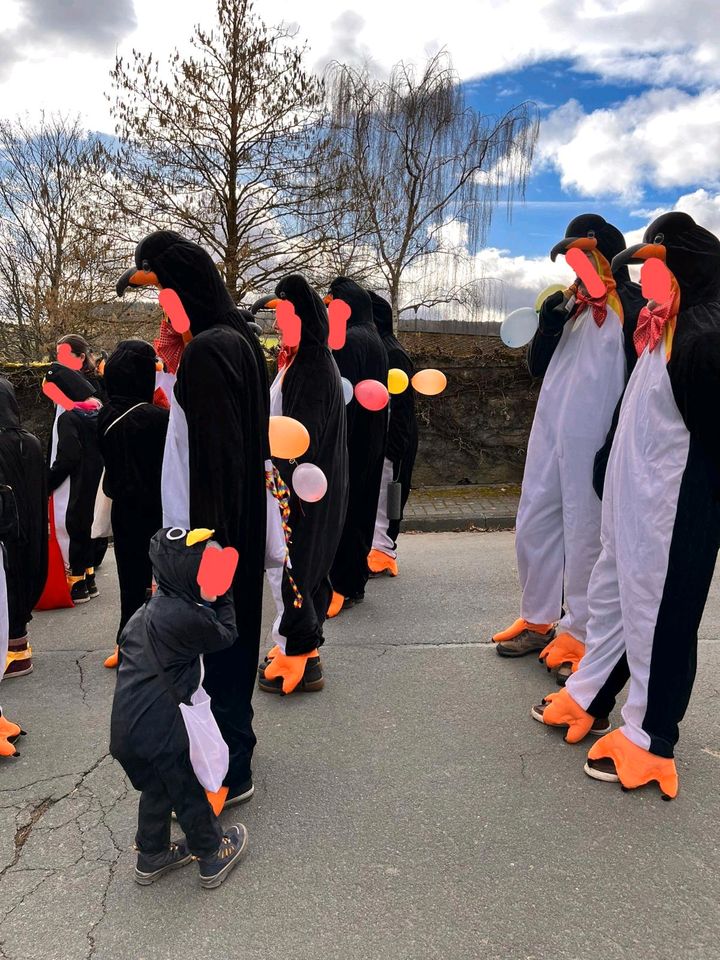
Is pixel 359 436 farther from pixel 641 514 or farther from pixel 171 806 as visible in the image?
pixel 171 806

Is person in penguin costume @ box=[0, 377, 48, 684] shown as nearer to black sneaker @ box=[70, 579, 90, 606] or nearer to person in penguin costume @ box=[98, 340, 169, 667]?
person in penguin costume @ box=[98, 340, 169, 667]

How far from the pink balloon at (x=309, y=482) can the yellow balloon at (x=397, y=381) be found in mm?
2023

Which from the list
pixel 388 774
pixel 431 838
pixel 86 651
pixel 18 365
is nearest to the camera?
pixel 431 838

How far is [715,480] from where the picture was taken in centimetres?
246

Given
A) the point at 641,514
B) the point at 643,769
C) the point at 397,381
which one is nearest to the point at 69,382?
the point at 397,381

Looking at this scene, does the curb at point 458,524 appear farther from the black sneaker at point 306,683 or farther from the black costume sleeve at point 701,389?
the black costume sleeve at point 701,389

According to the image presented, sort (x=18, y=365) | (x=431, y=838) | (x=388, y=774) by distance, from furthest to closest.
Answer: (x=18, y=365) → (x=388, y=774) → (x=431, y=838)

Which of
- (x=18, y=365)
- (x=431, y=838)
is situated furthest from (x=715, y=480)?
(x=18, y=365)

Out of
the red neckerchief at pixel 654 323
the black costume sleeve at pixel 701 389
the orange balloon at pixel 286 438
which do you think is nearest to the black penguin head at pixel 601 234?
the red neckerchief at pixel 654 323

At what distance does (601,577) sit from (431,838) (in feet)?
3.86

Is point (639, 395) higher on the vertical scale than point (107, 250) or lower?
lower

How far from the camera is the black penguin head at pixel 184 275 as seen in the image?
2.30 metres

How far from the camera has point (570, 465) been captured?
334 cm

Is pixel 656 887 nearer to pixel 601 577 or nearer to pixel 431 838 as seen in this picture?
pixel 431 838
